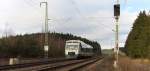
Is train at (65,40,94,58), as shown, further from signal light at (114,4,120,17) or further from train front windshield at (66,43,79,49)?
signal light at (114,4,120,17)

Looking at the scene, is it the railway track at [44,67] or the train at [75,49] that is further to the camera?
the train at [75,49]

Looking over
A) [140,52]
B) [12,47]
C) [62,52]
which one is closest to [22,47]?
[12,47]

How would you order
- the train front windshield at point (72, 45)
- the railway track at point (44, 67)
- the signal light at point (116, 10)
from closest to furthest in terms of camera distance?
1. the railway track at point (44, 67)
2. the signal light at point (116, 10)
3. the train front windshield at point (72, 45)

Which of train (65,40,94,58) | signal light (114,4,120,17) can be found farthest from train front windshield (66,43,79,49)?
signal light (114,4,120,17)

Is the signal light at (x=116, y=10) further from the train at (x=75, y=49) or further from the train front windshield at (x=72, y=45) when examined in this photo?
the train front windshield at (x=72, y=45)

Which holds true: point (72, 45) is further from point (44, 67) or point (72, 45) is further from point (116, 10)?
point (44, 67)

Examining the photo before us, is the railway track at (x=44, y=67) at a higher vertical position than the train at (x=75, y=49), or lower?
lower

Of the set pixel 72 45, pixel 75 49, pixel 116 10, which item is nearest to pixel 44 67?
pixel 116 10

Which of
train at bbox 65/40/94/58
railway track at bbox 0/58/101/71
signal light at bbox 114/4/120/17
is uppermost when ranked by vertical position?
signal light at bbox 114/4/120/17

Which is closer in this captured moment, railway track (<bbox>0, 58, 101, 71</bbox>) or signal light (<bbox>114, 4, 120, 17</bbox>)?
railway track (<bbox>0, 58, 101, 71</bbox>)

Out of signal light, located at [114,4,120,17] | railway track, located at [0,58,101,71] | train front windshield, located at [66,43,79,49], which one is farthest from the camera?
train front windshield, located at [66,43,79,49]

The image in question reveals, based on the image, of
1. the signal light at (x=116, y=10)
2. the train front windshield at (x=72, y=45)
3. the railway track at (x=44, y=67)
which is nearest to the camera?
the railway track at (x=44, y=67)

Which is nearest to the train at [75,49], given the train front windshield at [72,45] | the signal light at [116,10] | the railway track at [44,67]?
the train front windshield at [72,45]

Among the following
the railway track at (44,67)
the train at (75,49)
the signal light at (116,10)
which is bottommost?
the railway track at (44,67)
